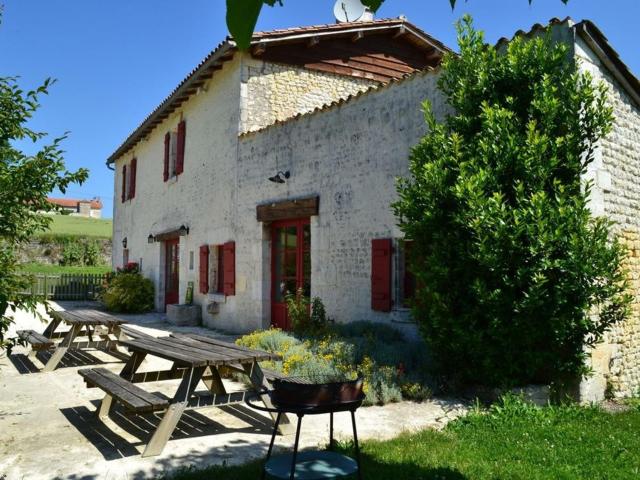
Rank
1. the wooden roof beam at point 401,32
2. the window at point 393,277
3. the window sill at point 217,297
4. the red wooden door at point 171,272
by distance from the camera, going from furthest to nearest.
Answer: the red wooden door at point 171,272, the wooden roof beam at point 401,32, the window sill at point 217,297, the window at point 393,277

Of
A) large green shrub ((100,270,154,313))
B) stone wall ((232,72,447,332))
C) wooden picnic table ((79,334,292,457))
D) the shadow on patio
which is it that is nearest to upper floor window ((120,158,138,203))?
large green shrub ((100,270,154,313))

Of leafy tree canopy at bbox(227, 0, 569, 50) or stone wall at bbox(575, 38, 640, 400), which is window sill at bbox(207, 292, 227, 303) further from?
leafy tree canopy at bbox(227, 0, 569, 50)

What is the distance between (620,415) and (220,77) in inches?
381

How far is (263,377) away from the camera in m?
4.57

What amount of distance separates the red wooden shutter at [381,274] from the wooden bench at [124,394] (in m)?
3.74

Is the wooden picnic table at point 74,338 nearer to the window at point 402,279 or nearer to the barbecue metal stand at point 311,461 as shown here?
the window at point 402,279

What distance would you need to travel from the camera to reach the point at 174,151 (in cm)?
1469

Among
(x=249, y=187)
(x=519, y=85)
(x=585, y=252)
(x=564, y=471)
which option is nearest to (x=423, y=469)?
(x=564, y=471)

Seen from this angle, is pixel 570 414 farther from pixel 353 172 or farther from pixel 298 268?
pixel 298 268

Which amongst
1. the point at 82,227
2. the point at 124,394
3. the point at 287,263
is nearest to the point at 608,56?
the point at 287,263

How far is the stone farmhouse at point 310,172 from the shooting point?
21.4 feet

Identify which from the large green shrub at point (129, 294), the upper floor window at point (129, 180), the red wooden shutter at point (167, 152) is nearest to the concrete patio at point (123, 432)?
the large green shrub at point (129, 294)

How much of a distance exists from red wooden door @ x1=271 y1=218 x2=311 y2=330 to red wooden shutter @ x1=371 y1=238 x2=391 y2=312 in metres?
1.86

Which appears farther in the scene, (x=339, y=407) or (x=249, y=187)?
(x=249, y=187)
